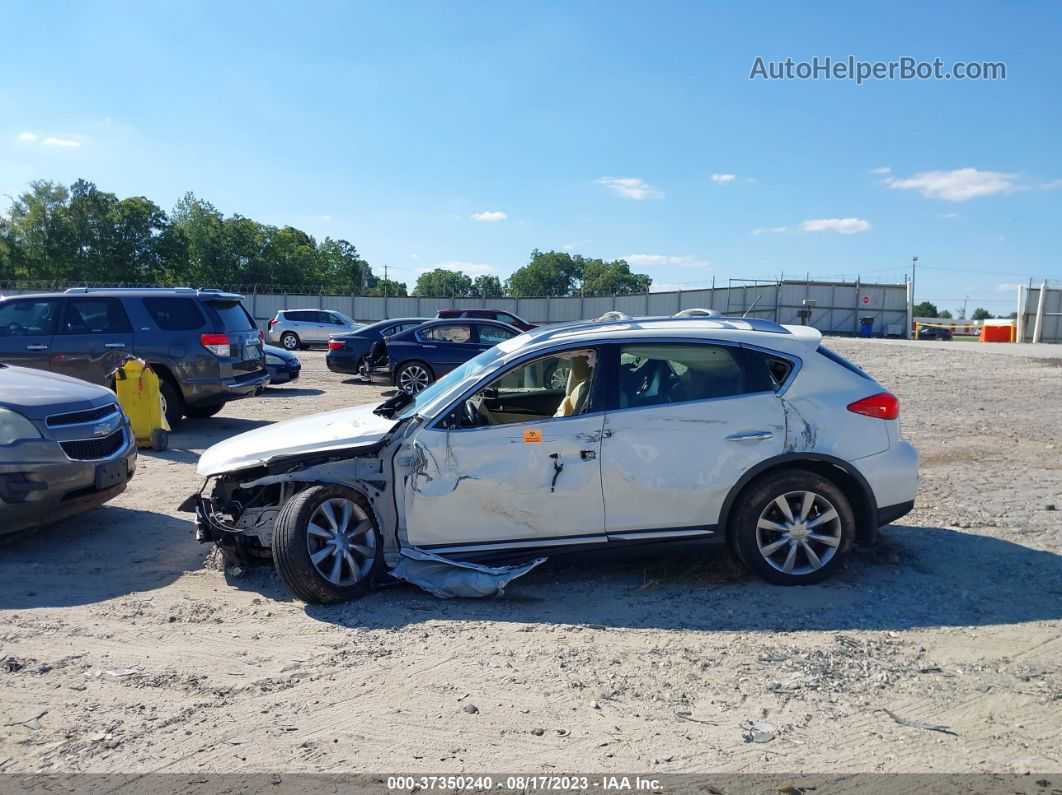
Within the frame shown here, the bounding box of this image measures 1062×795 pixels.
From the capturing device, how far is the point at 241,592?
17.5ft

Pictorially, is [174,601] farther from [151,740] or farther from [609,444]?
[609,444]

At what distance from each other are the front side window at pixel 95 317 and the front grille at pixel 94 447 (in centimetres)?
506

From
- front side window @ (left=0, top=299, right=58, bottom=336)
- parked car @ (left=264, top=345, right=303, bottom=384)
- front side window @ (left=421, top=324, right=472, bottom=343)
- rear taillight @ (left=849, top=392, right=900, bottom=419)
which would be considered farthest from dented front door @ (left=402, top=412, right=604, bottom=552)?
parked car @ (left=264, top=345, right=303, bottom=384)

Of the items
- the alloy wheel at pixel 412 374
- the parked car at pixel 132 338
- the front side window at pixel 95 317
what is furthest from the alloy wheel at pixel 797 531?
the alloy wheel at pixel 412 374

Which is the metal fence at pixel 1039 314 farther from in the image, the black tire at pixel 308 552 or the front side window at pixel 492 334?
the black tire at pixel 308 552

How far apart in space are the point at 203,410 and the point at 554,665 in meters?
9.30

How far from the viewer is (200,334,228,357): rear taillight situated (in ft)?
36.8

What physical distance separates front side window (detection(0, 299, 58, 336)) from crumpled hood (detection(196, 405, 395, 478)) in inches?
278

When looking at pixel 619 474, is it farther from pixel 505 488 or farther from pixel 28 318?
pixel 28 318

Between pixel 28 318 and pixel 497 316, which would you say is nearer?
pixel 28 318

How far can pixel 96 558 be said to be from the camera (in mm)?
6105

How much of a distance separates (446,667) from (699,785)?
1.48 m

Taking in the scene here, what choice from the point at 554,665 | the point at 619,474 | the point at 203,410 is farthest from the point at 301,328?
the point at 554,665

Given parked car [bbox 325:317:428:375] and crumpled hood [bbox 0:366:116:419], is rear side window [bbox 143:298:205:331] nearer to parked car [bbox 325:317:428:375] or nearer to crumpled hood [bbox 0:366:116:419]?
crumpled hood [bbox 0:366:116:419]
